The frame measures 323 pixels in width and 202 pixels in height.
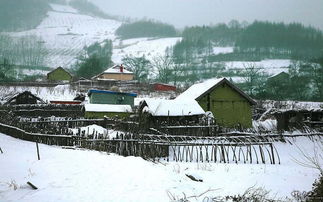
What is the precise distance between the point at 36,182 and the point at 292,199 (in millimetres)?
7309

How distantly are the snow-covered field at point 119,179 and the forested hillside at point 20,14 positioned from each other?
140580mm

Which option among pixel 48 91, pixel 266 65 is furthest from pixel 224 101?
pixel 266 65

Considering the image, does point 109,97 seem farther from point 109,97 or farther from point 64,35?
point 64,35

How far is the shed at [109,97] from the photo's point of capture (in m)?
33.8

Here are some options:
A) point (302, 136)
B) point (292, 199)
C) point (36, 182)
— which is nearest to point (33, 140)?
point (36, 182)

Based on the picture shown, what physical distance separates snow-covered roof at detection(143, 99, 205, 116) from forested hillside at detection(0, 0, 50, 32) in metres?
133

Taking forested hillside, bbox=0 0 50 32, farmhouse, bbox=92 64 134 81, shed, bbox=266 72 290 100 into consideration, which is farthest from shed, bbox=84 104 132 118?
forested hillside, bbox=0 0 50 32

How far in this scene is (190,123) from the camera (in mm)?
20297

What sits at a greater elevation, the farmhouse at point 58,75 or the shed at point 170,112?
the farmhouse at point 58,75

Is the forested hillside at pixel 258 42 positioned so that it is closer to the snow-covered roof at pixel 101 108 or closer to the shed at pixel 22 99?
the snow-covered roof at pixel 101 108

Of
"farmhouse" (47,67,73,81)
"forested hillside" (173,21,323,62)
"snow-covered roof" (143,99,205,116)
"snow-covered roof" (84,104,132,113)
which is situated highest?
"forested hillside" (173,21,323,62)

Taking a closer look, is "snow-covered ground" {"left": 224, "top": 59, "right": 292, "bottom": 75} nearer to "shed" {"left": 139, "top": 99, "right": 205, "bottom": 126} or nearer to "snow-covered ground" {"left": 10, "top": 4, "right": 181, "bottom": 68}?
"snow-covered ground" {"left": 10, "top": 4, "right": 181, "bottom": 68}

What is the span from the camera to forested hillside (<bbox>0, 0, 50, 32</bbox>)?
138125 mm

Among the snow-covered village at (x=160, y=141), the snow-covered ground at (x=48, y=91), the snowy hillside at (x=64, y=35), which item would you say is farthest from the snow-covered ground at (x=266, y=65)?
the snowy hillside at (x=64, y=35)
